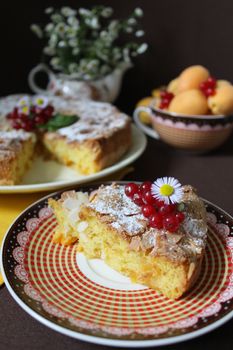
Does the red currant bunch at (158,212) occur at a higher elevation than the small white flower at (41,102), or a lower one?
higher

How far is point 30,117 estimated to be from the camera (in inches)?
76.9

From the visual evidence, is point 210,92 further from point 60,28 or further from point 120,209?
point 60,28

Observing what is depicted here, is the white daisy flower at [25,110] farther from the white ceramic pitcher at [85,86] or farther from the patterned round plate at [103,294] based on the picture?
the patterned round plate at [103,294]

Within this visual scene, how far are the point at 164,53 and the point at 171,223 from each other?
1768mm

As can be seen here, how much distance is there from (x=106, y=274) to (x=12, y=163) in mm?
699

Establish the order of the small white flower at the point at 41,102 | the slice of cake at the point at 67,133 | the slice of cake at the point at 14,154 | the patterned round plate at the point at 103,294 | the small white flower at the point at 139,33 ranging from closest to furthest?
the patterned round plate at the point at 103,294, the slice of cake at the point at 14,154, the slice of cake at the point at 67,133, the small white flower at the point at 41,102, the small white flower at the point at 139,33

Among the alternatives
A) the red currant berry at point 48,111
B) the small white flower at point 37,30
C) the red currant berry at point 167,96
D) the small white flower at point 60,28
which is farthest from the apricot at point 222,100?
the small white flower at point 37,30

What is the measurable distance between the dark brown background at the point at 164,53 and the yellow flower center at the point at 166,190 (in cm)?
66

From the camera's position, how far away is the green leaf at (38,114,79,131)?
192 cm

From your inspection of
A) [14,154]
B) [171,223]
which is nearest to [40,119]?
[14,154]

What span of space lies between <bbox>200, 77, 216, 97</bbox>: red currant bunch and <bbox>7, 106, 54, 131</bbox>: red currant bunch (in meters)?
0.74

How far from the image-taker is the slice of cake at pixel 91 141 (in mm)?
1774

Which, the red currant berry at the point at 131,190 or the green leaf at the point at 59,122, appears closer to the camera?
the red currant berry at the point at 131,190

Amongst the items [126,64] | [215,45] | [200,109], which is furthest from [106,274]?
[215,45]
